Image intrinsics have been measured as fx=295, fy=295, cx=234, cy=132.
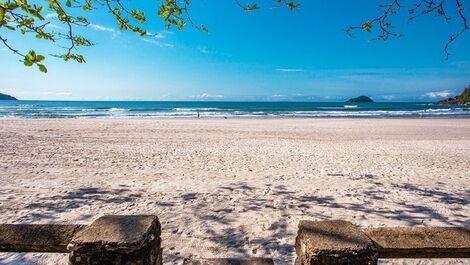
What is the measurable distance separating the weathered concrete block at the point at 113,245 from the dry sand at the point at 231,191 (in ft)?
9.70

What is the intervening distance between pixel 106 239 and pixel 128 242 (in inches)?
3.2

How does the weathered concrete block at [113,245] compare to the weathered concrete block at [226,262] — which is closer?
the weathered concrete block at [113,245]

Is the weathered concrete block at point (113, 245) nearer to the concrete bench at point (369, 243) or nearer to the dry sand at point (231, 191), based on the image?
the concrete bench at point (369, 243)

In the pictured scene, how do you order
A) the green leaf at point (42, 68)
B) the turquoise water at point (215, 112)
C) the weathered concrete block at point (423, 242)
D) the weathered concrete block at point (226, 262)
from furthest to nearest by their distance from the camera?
the turquoise water at point (215, 112) < the green leaf at point (42, 68) < the weathered concrete block at point (226, 262) < the weathered concrete block at point (423, 242)

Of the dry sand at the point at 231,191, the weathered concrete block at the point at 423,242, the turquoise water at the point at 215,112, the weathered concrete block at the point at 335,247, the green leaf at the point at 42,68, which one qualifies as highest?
the green leaf at the point at 42,68

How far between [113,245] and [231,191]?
573 centimetres

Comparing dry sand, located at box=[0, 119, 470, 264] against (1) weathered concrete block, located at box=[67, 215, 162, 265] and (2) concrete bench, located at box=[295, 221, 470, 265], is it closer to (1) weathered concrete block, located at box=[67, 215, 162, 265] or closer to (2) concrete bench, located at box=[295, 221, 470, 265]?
(2) concrete bench, located at box=[295, 221, 470, 265]

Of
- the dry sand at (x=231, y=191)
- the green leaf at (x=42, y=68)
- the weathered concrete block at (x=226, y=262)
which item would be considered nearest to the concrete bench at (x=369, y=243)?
the weathered concrete block at (x=226, y=262)

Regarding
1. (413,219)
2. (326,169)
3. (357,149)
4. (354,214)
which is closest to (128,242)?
(354,214)

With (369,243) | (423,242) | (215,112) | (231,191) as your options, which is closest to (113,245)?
(369,243)

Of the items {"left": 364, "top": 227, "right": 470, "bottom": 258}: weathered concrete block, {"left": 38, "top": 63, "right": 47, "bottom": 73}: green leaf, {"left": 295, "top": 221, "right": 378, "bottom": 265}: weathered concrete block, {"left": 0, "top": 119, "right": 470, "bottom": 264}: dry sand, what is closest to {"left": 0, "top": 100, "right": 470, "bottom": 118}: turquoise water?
{"left": 0, "top": 119, "right": 470, "bottom": 264}: dry sand

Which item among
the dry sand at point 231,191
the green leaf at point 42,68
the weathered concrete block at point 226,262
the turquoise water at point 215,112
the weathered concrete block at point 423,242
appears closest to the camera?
the weathered concrete block at point 423,242

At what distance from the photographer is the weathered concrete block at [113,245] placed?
105 centimetres

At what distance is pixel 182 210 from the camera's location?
18.1ft
